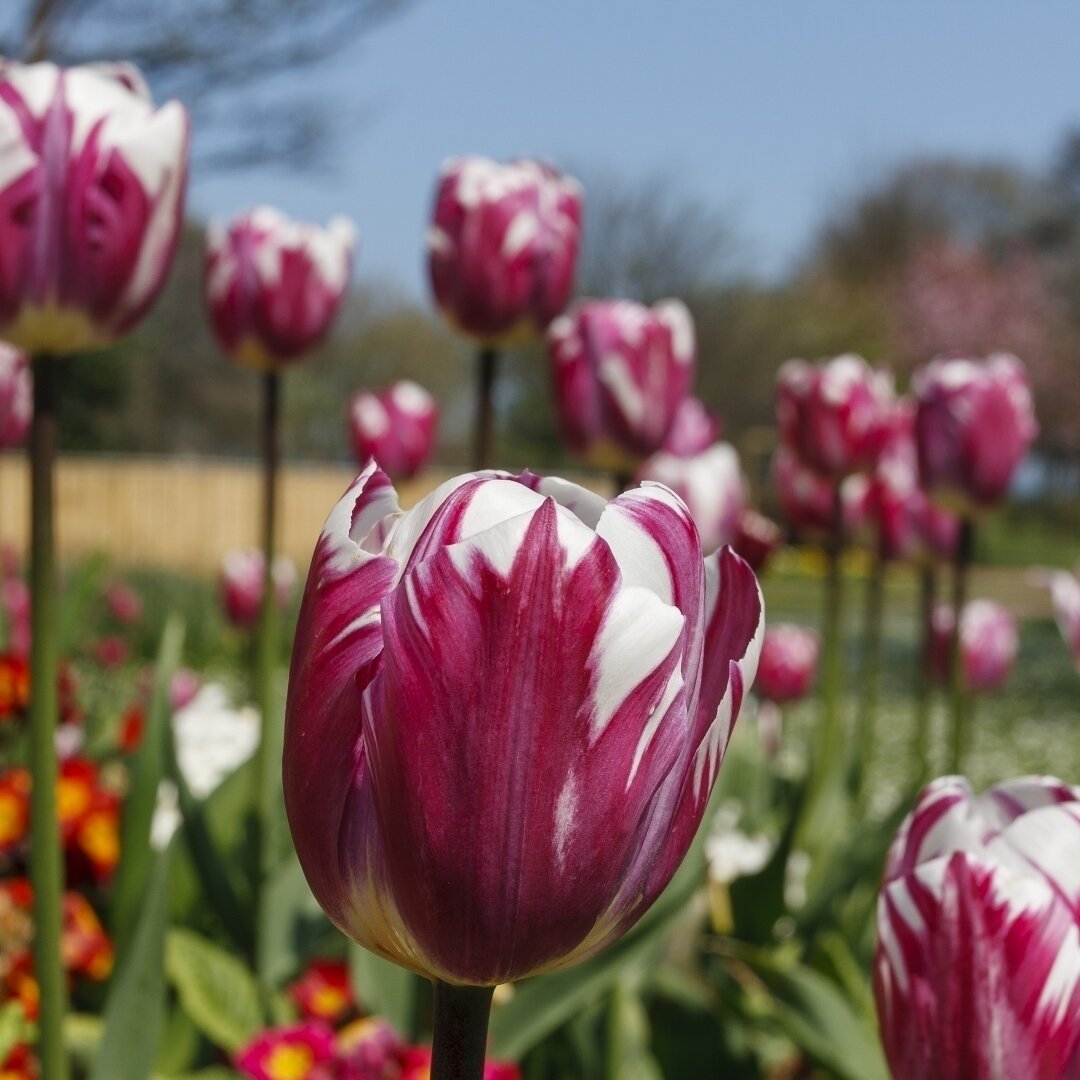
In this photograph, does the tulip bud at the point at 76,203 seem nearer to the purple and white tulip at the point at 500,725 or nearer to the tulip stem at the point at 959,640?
the purple and white tulip at the point at 500,725

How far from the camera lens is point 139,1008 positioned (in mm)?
1168

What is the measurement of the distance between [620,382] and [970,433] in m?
0.63

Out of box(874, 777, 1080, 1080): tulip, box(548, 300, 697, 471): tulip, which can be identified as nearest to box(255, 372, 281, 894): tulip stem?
box(548, 300, 697, 471): tulip

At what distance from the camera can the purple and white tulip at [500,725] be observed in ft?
1.65

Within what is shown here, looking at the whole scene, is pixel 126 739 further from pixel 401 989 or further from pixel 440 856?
pixel 440 856

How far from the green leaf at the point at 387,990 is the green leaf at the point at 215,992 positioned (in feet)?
0.45

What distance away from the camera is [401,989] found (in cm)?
172

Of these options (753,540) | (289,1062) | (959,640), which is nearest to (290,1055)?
(289,1062)

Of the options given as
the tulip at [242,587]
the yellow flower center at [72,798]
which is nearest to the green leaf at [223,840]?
the yellow flower center at [72,798]

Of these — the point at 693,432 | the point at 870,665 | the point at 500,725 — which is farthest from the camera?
the point at 870,665

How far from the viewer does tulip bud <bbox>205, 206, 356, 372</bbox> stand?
82.0 inches

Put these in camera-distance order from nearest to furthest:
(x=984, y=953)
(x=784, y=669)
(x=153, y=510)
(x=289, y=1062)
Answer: (x=984, y=953), (x=289, y=1062), (x=784, y=669), (x=153, y=510)

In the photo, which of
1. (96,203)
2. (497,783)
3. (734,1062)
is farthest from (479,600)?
(734,1062)

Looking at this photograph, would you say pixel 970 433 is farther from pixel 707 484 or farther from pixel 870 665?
pixel 870 665
